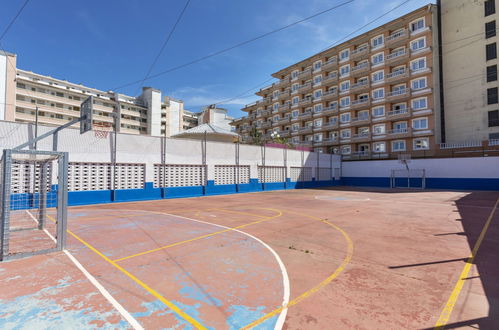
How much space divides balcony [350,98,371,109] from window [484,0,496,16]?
19.3 metres

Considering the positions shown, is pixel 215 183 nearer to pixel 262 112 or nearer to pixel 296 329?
pixel 296 329

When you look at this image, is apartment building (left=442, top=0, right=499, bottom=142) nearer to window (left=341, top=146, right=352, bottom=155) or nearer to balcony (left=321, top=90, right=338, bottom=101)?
window (left=341, top=146, right=352, bottom=155)

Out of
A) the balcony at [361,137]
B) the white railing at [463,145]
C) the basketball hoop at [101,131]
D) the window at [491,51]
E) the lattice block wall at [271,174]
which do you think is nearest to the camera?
the basketball hoop at [101,131]

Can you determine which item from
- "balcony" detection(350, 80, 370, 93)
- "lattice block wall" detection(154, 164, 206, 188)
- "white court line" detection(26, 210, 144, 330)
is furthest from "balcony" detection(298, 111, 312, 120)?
"white court line" detection(26, 210, 144, 330)

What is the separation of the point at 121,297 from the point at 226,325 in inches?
87.7

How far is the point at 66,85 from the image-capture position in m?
66.4

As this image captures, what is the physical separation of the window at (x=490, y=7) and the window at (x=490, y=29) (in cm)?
171

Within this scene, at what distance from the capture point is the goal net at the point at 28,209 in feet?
22.1

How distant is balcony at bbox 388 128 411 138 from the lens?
134ft

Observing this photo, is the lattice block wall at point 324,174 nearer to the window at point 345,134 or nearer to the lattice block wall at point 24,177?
the window at point 345,134

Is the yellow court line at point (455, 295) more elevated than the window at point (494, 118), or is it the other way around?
the window at point (494, 118)

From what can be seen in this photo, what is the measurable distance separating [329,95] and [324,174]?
1947 cm

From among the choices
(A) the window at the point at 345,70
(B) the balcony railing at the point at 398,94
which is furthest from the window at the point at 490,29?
(A) the window at the point at 345,70

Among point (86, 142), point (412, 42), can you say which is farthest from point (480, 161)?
point (86, 142)
